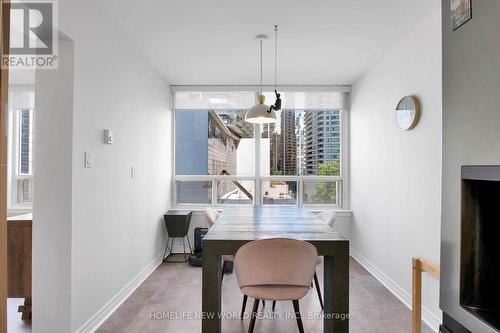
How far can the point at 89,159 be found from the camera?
2164 millimetres

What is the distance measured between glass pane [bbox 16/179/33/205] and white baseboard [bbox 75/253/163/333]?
1.94m

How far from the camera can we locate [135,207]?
10.1ft

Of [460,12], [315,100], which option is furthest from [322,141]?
[460,12]

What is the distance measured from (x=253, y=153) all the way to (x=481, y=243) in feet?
13.4

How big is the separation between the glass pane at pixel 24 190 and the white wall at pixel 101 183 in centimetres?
174

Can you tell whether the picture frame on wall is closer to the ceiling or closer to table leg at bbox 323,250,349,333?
table leg at bbox 323,250,349,333

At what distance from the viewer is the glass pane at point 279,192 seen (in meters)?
4.57

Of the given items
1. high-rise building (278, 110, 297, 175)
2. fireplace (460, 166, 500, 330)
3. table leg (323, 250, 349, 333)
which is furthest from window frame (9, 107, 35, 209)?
fireplace (460, 166, 500, 330)

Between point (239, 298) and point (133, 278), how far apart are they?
1.14 meters

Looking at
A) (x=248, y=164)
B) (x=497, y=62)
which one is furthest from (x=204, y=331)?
(x=248, y=164)

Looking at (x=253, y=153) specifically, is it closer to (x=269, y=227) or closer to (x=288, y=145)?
(x=288, y=145)

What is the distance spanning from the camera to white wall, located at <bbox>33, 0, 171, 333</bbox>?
6.43 ft

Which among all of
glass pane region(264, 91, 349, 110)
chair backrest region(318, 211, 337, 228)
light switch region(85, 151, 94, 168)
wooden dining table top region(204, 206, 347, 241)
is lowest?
chair backrest region(318, 211, 337, 228)

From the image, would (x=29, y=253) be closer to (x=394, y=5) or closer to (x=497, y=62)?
(x=497, y=62)
